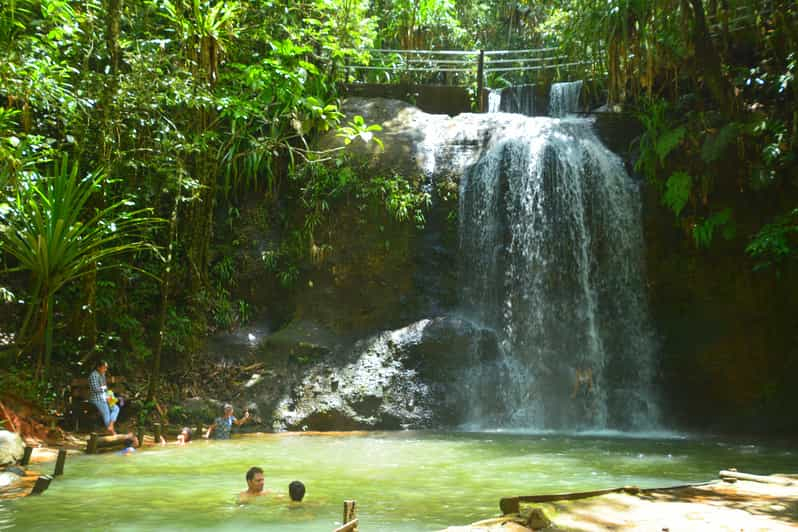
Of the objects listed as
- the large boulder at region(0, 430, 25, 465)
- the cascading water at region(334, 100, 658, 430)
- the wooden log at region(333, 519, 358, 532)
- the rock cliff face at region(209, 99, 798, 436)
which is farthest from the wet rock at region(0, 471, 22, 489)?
the cascading water at region(334, 100, 658, 430)

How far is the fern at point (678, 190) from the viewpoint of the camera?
11.7 meters

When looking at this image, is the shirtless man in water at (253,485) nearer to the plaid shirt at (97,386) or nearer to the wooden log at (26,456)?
the wooden log at (26,456)

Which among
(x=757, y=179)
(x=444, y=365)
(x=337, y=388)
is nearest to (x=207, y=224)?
(x=337, y=388)

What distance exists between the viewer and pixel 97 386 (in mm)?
9766

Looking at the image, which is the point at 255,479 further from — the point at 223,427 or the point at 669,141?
the point at 669,141

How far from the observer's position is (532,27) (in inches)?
987

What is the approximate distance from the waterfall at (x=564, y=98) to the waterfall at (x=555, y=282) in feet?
8.62

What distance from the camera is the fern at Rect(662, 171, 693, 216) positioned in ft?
38.3

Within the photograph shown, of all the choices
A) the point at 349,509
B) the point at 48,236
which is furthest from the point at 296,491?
the point at 48,236

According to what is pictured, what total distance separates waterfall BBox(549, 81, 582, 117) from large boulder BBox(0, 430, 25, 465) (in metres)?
12.4

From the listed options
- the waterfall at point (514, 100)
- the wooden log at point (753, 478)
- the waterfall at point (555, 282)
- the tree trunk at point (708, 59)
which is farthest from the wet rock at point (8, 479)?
the waterfall at point (514, 100)

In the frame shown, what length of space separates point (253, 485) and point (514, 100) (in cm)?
1285

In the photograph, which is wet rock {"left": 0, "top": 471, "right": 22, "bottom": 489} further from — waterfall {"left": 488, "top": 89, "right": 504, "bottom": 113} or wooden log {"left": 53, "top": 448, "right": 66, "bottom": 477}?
waterfall {"left": 488, "top": 89, "right": 504, "bottom": 113}

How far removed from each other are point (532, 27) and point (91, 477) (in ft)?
71.3
